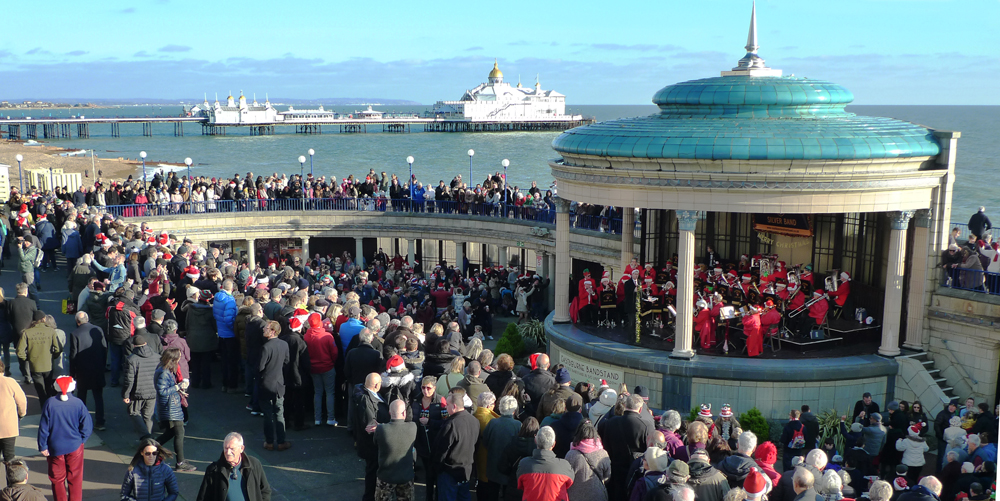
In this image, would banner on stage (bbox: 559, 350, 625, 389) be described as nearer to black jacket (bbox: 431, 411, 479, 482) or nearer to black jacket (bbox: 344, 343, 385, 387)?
black jacket (bbox: 344, 343, 385, 387)

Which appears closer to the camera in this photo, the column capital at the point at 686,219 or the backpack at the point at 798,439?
the backpack at the point at 798,439

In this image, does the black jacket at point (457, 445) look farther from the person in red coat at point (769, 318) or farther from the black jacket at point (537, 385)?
the person in red coat at point (769, 318)

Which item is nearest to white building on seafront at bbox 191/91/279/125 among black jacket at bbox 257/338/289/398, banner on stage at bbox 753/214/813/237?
banner on stage at bbox 753/214/813/237

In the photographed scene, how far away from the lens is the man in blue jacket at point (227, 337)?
13594 mm

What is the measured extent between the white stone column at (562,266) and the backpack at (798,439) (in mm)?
7215

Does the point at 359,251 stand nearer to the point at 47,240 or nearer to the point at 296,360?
the point at 47,240

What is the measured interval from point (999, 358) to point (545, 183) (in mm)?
74113

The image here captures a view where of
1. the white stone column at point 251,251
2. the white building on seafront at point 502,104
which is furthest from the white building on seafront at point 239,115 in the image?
the white stone column at point 251,251

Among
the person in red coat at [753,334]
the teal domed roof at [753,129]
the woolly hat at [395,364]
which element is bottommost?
the person in red coat at [753,334]

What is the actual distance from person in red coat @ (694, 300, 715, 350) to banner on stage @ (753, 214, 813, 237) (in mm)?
3836

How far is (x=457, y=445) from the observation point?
30.5ft

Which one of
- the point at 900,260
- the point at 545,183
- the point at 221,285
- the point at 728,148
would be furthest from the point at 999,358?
the point at 545,183

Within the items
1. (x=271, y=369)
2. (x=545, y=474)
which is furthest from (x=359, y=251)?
(x=545, y=474)

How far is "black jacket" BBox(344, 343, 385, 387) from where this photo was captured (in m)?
11.4
